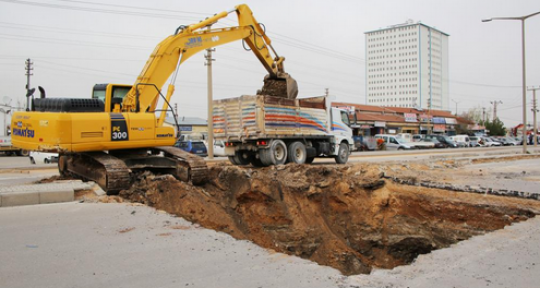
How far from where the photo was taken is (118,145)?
32.4 feet

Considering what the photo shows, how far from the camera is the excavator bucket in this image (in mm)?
15688

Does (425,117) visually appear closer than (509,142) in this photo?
No

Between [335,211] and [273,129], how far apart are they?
5.13 metres

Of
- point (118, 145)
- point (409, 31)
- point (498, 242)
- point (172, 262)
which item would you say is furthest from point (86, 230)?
point (409, 31)

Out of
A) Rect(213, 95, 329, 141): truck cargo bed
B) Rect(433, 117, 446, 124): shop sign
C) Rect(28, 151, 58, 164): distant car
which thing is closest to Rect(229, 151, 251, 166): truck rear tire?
Rect(213, 95, 329, 141): truck cargo bed

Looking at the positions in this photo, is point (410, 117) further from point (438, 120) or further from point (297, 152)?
point (297, 152)

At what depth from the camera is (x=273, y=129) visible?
14.6 meters

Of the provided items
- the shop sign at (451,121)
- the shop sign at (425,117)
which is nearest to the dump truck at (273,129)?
the shop sign at (425,117)

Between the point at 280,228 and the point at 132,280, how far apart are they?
5975 mm

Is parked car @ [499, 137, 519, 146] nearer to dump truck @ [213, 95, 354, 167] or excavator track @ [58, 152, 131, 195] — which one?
dump truck @ [213, 95, 354, 167]

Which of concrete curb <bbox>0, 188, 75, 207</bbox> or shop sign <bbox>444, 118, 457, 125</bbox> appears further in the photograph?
shop sign <bbox>444, 118, 457, 125</bbox>

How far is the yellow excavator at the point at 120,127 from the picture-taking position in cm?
912

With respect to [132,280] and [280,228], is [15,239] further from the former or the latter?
[280,228]

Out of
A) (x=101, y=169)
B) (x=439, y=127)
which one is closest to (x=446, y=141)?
(x=439, y=127)
